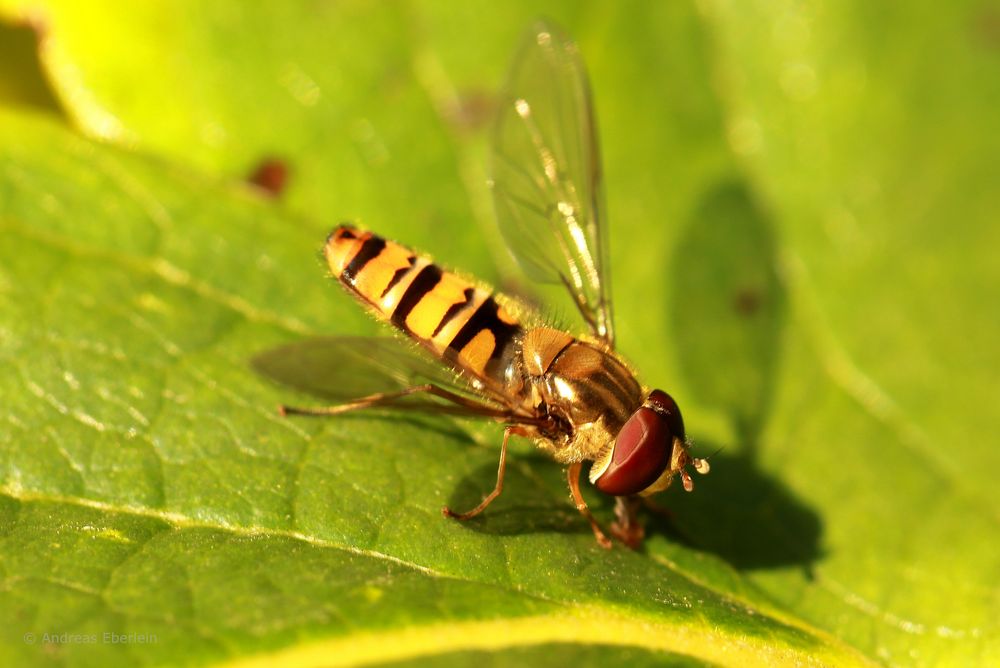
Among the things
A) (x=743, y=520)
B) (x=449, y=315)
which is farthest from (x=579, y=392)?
(x=743, y=520)

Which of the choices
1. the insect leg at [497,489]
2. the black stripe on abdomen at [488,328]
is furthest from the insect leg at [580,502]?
the black stripe on abdomen at [488,328]

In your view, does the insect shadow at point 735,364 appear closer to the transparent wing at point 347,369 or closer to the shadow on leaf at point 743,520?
the shadow on leaf at point 743,520

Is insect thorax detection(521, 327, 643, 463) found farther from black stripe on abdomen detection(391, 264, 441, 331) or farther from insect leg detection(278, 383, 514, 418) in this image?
black stripe on abdomen detection(391, 264, 441, 331)

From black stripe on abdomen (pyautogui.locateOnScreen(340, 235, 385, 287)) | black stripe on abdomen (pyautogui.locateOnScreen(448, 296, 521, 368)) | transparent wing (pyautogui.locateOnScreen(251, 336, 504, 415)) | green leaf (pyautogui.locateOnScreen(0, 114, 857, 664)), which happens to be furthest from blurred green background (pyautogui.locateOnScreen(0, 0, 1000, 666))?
black stripe on abdomen (pyautogui.locateOnScreen(448, 296, 521, 368))

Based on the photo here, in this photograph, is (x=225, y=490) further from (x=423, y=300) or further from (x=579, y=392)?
(x=579, y=392)

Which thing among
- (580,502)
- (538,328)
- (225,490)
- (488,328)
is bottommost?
(225,490)

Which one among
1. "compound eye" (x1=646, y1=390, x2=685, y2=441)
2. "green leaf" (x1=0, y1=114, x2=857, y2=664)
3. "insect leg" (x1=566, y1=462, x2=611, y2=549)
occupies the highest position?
"compound eye" (x1=646, y1=390, x2=685, y2=441)
